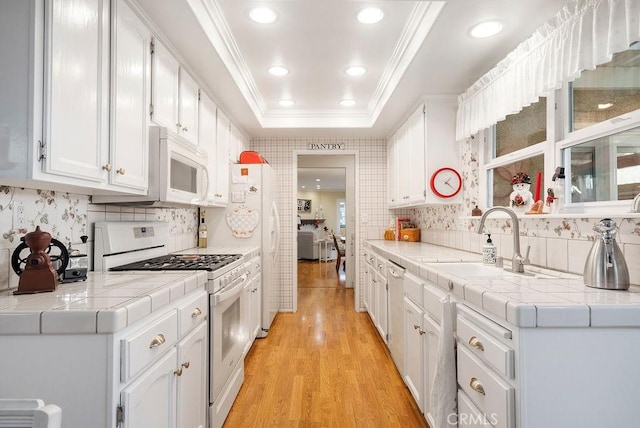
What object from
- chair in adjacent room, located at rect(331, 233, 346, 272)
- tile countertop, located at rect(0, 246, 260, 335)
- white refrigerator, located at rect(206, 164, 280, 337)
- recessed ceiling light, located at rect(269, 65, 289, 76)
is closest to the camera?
tile countertop, located at rect(0, 246, 260, 335)

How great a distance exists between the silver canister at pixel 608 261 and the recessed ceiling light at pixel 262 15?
1.94m

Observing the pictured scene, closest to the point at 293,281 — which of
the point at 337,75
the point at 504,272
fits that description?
the point at 337,75

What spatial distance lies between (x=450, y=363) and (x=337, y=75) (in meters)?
2.35

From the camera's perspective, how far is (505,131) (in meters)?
2.41

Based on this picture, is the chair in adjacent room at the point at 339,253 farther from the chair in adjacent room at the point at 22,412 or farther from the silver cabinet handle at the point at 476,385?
the chair in adjacent room at the point at 22,412

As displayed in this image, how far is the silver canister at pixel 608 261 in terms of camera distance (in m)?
1.22

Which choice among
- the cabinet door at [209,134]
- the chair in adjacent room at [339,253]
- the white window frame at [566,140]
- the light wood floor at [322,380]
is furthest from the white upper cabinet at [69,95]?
the chair in adjacent room at [339,253]

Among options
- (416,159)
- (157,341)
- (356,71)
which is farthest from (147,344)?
(416,159)

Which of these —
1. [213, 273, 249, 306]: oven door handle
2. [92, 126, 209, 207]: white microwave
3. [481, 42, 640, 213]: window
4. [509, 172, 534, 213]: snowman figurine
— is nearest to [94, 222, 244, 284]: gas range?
[213, 273, 249, 306]: oven door handle

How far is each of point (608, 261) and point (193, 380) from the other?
70.7 inches

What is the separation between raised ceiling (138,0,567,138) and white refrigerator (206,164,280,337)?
632 millimetres

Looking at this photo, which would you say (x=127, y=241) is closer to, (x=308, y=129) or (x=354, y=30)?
(x=354, y=30)

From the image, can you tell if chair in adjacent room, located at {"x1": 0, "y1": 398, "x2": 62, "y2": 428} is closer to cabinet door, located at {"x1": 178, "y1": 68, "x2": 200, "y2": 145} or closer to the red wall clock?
cabinet door, located at {"x1": 178, "y1": 68, "x2": 200, "y2": 145}

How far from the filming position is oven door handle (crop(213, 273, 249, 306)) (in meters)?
1.86
